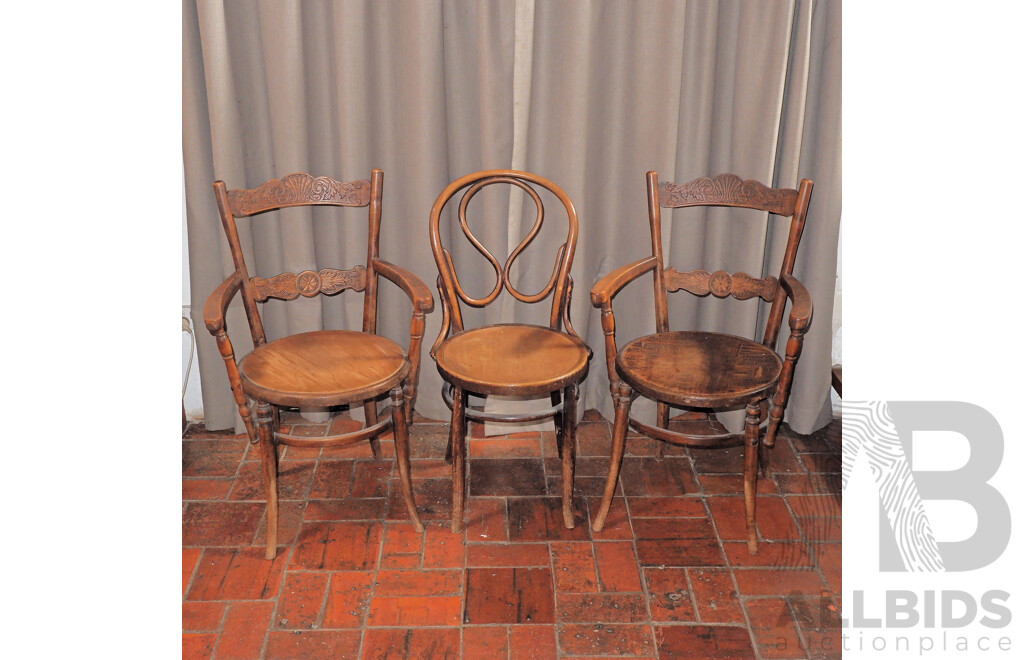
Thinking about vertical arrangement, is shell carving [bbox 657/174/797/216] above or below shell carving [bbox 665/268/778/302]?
above

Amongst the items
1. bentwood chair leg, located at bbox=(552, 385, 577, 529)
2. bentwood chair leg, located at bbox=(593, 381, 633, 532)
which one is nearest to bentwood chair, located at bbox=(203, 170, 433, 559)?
bentwood chair leg, located at bbox=(552, 385, 577, 529)

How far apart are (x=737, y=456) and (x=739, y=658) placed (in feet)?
3.23

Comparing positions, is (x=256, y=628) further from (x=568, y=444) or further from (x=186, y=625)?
(x=568, y=444)

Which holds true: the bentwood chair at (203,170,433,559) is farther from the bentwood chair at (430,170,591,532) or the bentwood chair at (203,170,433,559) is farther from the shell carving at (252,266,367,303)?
the bentwood chair at (430,170,591,532)

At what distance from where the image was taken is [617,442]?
93.7 inches

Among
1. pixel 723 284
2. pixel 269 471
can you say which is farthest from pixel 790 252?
pixel 269 471

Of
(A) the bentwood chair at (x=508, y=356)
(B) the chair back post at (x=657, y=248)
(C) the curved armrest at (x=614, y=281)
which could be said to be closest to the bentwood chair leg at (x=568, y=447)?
(A) the bentwood chair at (x=508, y=356)

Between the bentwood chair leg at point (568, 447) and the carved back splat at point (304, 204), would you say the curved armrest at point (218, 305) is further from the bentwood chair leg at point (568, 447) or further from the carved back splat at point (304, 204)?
the bentwood chair leg at point (568, 447)

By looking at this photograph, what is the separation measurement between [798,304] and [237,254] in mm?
1614

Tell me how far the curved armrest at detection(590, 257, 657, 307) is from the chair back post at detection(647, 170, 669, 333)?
4cm

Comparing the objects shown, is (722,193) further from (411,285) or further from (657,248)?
(411,285)

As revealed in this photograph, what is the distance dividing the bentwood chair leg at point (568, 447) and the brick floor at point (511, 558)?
7 centimetres

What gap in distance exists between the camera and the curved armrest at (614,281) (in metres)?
2.26

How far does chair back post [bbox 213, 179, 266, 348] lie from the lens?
2.37 meters
